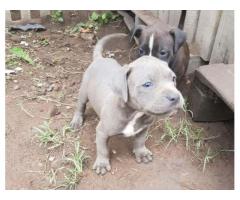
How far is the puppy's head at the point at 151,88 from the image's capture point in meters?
2.59

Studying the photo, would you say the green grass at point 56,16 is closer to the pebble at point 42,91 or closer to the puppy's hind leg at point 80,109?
the pebble at point 42,91

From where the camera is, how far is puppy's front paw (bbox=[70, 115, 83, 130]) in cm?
386

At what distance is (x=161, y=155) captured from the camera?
143 inches

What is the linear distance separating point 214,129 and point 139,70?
1.62 meters

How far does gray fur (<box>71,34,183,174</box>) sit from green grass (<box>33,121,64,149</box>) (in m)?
0.23

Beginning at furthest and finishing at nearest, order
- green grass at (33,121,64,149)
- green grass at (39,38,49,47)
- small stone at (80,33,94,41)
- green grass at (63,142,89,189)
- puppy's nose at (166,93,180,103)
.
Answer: small stone at (80,33,94,41), green grass at (39,38,49,47), green grass at (33,121,64,149), green grass at (63,142,89,189), puppy's nose at (166,93,180,103)

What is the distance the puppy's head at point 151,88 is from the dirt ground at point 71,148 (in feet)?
2.94

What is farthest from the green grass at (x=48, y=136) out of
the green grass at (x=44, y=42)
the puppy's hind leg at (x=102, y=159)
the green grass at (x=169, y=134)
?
the green grass at (x=44, y=42)

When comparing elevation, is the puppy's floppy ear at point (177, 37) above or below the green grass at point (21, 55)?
above

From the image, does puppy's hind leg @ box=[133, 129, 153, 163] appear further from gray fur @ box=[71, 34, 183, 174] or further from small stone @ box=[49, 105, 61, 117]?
small stone @ box=[49, 105, 61, 117]

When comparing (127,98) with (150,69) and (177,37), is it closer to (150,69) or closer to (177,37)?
(150,69)

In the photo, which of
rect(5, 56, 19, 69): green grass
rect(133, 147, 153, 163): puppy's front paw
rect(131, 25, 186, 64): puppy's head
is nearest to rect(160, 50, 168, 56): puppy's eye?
rect(131, 25, 186, 64): puppy's head

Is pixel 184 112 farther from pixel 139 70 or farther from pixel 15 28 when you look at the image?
pixel 15 28
